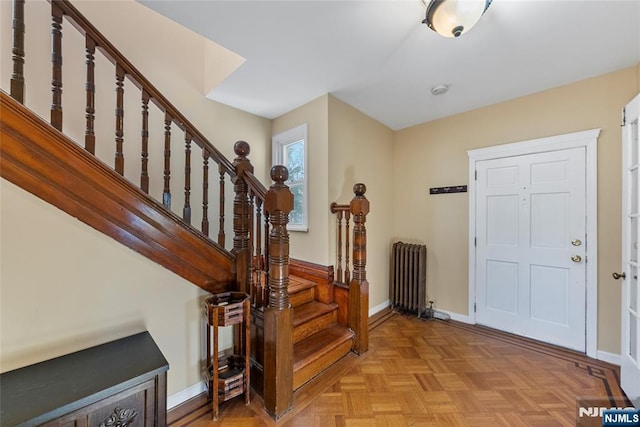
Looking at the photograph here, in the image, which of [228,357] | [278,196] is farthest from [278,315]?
[278,196]

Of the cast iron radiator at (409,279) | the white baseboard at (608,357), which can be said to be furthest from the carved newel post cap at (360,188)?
the white baseboard at (608,357)

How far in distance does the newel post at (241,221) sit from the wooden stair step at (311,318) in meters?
0.62

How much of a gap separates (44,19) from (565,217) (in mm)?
4872

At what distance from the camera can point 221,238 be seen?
71.9 inches

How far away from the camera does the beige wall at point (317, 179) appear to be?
2615 mm

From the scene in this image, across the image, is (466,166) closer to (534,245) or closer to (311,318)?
(534,245)

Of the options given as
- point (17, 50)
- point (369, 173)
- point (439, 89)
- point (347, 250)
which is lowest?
point (347, 250)

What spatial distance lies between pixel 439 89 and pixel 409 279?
88.2 inches

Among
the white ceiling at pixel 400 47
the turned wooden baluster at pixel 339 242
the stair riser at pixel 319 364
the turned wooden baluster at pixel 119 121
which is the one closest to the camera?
the turned wooden baluster at pixel 119 121

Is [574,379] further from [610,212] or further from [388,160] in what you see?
[388,160]

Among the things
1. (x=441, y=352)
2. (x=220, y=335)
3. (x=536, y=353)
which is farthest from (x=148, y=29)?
(x=536, y=353)

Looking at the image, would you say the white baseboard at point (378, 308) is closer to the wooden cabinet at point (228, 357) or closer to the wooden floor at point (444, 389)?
the wooden floor at point (444, 389)

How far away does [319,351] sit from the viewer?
203 cm

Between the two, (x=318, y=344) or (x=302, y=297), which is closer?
(x=318, y=344)
